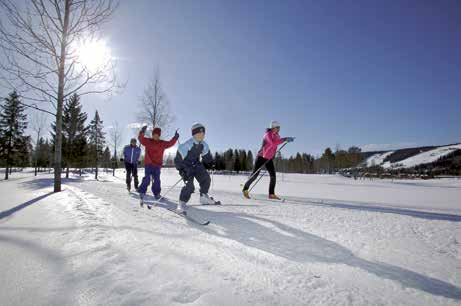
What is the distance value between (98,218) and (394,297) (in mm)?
3326

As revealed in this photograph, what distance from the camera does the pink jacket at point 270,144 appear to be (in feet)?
20.6

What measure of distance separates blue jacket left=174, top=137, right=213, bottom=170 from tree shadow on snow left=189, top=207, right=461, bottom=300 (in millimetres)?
1391

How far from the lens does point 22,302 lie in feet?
3.71

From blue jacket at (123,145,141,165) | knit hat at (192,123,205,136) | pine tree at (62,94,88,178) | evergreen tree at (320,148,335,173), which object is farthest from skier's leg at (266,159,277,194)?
evergreen tree at (320,148,335,173)

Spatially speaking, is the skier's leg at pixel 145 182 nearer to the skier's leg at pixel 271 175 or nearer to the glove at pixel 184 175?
the glove at pixel 184 175

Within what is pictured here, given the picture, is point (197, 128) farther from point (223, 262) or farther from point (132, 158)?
point (132, 158)

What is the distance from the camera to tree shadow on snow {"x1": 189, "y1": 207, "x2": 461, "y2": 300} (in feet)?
4.92

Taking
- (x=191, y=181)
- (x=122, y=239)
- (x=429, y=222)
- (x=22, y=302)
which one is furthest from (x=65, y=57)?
(x=429, y=222)

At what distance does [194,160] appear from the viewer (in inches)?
174

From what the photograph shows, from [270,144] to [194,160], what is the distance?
2.76 meters

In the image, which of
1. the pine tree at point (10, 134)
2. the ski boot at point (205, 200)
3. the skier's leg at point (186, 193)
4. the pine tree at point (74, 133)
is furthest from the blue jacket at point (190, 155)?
the pine tree at point (10, 134)

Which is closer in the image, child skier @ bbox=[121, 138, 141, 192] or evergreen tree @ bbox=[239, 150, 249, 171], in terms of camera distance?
child skier @ bbox=[121, 138, 141, 192]

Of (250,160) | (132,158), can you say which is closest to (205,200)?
(132,158)

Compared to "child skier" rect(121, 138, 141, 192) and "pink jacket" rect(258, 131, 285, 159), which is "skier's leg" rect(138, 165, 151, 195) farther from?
"pink jacket" rect(258, 131, 285, 159)
